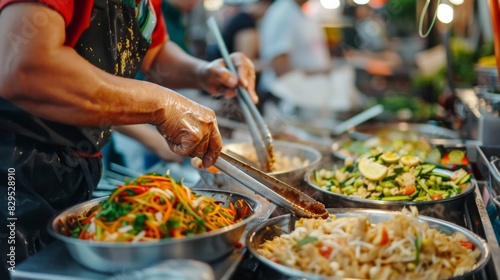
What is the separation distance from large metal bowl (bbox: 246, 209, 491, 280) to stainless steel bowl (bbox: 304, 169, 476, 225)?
18cm

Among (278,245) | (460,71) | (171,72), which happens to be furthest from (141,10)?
(460,71)

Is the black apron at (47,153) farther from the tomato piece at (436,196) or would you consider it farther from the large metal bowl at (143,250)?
the tomato piece at (436,196)

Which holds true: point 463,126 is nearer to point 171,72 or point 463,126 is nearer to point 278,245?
point 171,72

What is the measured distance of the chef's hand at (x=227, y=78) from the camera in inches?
120

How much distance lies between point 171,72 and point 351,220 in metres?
1.70

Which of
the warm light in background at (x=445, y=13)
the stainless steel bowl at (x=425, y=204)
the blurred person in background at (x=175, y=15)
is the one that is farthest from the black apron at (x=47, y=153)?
the blurred person in background at (x=175, y=15)

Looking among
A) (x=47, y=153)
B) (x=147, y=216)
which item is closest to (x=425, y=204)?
(x=147, y=216)

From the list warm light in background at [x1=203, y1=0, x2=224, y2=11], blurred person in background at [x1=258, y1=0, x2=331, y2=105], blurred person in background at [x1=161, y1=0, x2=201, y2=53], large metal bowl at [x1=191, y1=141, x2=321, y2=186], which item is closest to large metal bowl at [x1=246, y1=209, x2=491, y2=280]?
large metal bowl at [x1=191, y1=141, x2=321, y2=186]

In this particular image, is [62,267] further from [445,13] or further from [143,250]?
[445,13]

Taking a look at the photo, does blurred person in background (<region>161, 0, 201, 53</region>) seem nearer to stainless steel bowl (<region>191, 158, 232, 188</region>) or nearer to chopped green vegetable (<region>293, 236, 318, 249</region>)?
stainless steel bowl (<region>191, 158, 232, 188</region>)

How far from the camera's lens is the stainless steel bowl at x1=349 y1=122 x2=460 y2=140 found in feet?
14.1

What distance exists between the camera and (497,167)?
2.71 metres

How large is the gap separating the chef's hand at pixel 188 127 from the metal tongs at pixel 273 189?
91mm

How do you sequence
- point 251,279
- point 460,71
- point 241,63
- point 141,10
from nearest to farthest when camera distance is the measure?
point 251,279 → point 141,10 → point 241,63 → point 460,71
